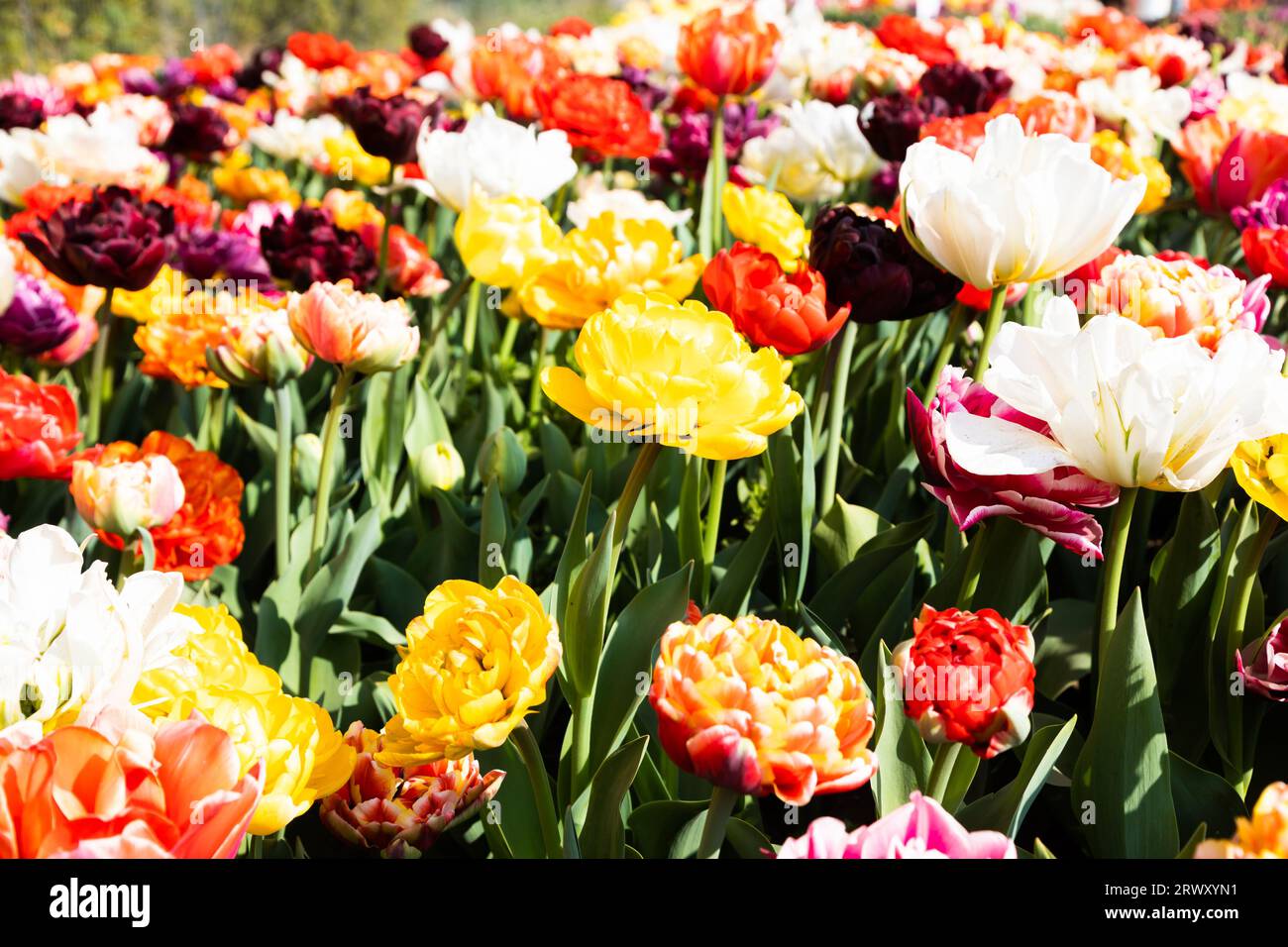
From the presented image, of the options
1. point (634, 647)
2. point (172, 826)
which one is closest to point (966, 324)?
point (634, 647)

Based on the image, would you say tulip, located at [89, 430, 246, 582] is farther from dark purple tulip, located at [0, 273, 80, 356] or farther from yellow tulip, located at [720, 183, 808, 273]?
yellow tulip, located at [720, 183, 808, 273]

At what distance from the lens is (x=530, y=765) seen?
1.05 metres

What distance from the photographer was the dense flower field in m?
0.85

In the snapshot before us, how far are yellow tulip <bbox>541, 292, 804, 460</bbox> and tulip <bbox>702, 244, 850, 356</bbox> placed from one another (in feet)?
0.87

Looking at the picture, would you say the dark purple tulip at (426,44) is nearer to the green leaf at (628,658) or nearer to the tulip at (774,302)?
the tulip at (774,302)

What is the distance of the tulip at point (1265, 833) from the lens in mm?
710

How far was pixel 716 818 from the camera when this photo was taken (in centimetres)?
89

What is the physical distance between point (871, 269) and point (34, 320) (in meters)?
1.35

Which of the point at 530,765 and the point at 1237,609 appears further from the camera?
the point at 1237,609

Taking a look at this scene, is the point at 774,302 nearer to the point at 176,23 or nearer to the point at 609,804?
the point at 609,804

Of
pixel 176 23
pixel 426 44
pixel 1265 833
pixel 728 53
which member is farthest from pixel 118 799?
pixel 176 23

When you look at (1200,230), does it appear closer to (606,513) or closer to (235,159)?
(606,513)
